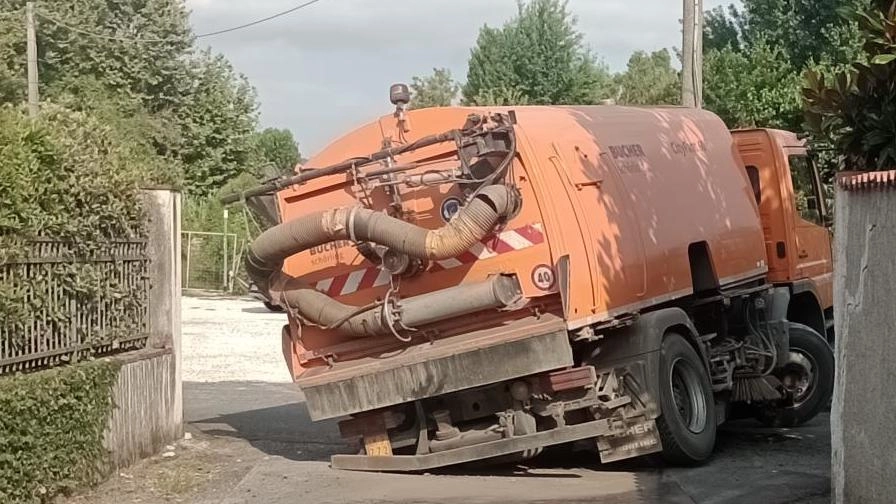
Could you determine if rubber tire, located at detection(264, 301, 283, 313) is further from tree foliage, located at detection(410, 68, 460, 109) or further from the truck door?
tree foliage, located at detection(410, 68, 460, 109)

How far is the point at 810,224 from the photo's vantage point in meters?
13.2

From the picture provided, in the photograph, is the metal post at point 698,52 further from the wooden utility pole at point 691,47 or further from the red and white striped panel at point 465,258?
the red and white striped panel at point 465,258

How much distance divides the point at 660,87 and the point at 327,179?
3412cm

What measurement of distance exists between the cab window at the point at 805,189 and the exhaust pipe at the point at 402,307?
17.8ft

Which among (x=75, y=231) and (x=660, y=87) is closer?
(x=75, y=231)

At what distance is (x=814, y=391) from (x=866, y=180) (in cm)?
563

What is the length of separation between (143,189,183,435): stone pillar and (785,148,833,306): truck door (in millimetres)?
6428

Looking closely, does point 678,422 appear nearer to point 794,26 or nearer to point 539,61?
point 794,26

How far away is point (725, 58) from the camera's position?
27.5 metres

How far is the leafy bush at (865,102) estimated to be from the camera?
6.77 m

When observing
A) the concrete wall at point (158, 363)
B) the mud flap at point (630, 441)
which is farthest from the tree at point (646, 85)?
the mud flap at point (630, 441)

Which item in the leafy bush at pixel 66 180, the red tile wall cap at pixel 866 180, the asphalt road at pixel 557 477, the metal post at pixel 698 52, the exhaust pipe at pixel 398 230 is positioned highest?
the metal post at pixel 698 52

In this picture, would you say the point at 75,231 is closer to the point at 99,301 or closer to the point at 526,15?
the point at 99,301

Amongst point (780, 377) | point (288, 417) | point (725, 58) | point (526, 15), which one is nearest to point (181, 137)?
point (526, 15)
